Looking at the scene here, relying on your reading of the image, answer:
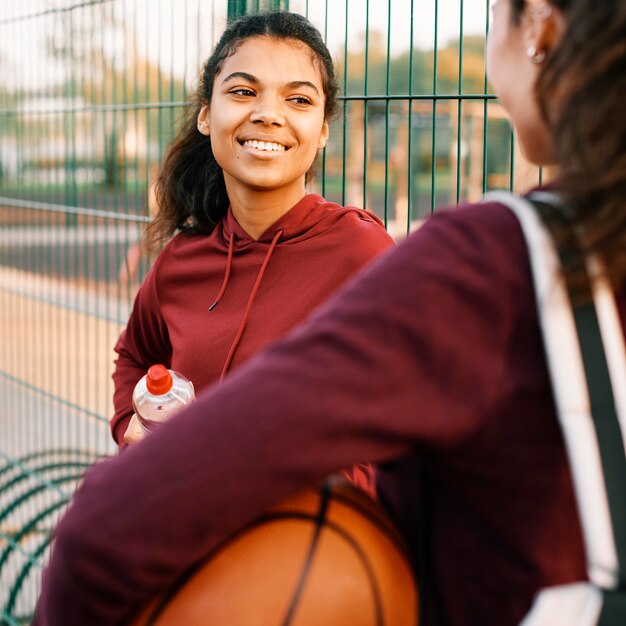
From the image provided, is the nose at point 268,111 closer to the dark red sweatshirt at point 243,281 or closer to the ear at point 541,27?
the dark red sweatshirt at point 243,281

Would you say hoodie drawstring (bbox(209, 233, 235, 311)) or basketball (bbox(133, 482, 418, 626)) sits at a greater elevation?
hoodie drawstring (bbox(209, 233, 235, 311))

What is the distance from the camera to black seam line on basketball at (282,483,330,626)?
40.1 inches

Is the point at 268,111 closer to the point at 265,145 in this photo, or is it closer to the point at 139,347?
the point at 265,145

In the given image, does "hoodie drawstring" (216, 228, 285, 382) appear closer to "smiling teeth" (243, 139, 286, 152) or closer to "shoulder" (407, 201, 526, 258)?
"smiling teeth" (243, 139, 286, 152)

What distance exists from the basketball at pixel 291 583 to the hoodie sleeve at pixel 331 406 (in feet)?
0.34

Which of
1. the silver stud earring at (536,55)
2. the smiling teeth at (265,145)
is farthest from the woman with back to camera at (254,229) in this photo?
the silver stud earring at (536,55)

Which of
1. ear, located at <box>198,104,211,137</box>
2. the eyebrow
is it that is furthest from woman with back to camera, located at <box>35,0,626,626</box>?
ear, located at <box>198,104,211,137</box>

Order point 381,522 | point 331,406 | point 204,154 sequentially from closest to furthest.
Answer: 1. point 331,406
2. point 381,522
3. point 204,154

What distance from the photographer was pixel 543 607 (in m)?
0.90

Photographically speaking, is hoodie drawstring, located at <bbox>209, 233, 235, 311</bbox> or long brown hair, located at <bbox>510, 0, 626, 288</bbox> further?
hoodie drawstring, located at <bbox>209, 233, 235, 311</bbox>

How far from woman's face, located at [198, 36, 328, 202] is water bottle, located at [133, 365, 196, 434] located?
51cm

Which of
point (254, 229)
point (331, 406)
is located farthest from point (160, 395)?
point (331, 406)

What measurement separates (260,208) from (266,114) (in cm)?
22

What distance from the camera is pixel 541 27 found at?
964 mm
